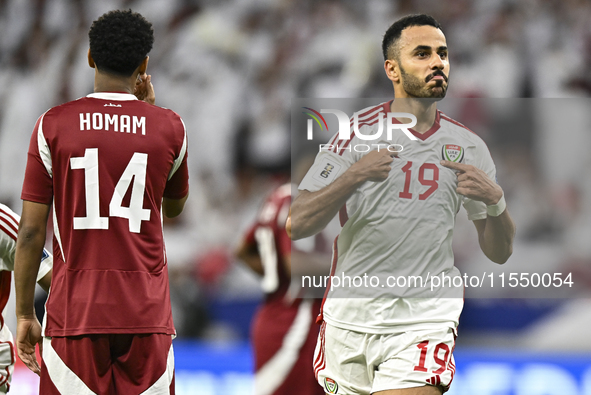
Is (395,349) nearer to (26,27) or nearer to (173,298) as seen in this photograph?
(173,298)

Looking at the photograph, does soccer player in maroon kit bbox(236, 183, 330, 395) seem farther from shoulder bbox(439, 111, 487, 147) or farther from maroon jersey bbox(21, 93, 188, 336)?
maroon jersey bbox(21, 93, 188, 336)

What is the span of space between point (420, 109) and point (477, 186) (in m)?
0.38

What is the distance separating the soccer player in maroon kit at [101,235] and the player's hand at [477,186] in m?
1.11

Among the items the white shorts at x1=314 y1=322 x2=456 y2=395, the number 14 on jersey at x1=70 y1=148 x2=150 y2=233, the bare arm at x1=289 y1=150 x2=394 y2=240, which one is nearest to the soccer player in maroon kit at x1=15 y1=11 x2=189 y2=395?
the number 14 on jersey at x1=70 y1=148 x2=150 y2=233

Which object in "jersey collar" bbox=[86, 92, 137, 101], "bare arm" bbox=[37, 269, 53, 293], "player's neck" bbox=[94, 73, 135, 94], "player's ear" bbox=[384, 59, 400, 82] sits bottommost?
"bare arm" bbox=[37, 269, 53, 293]

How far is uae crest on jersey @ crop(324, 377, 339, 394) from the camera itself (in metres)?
2.95

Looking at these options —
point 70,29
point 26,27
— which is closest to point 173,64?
point 70,29

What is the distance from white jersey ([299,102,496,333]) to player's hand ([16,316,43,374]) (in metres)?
1.09

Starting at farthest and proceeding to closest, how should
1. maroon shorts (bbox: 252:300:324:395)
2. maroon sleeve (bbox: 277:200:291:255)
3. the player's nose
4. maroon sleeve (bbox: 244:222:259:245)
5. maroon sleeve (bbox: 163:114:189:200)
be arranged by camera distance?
maroon sleeve (bbox: 244:222:259:245)
maroon sleeve (bbox: 277:200:291:255)
maroon shorts (bbox: 252:300:324:395)
the player's nose
maroon sleeve (bbox: 163:114:189:200)

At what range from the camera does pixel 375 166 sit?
2.91 metres

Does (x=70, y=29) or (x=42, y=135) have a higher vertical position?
(x=70, y=29)

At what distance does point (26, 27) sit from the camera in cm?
875

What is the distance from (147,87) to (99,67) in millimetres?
328

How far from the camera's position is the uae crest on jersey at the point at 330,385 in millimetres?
2953
